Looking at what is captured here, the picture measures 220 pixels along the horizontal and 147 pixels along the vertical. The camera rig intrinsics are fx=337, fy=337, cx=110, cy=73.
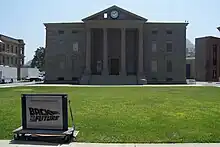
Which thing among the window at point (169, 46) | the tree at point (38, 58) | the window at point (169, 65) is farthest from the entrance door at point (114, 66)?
the tree at point (38, 58)

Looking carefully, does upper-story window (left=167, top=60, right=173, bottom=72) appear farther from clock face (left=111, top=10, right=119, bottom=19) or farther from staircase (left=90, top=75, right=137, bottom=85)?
clock face (left=111, top=10, right=119, bottom=19)

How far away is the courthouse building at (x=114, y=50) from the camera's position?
68.2m

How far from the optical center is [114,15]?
6756cm

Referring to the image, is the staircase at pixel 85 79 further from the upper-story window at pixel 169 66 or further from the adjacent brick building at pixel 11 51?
the adjacent brick building at pixel 11 51

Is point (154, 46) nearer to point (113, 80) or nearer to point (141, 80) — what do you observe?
point (141, 80)

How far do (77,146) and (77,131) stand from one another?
1582 mm

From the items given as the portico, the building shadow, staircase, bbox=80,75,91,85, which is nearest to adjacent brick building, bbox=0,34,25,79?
the portico

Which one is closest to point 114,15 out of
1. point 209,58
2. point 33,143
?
point 209,58

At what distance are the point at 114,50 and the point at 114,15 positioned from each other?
7709 mm

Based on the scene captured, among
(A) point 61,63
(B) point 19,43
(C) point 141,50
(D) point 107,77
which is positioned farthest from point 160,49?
(B) point 19,43

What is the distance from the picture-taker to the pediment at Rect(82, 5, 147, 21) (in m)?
67.2

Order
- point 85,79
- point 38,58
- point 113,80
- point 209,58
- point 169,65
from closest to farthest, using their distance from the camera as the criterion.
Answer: point 113,80 < point 85,79 < point 169,65 < point 209,58 < point 38,58

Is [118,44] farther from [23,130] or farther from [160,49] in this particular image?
[23,130]

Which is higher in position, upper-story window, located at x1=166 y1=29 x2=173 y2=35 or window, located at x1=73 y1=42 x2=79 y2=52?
upper-story window, located at x1=166 y1=29 x2=173 y2=35
